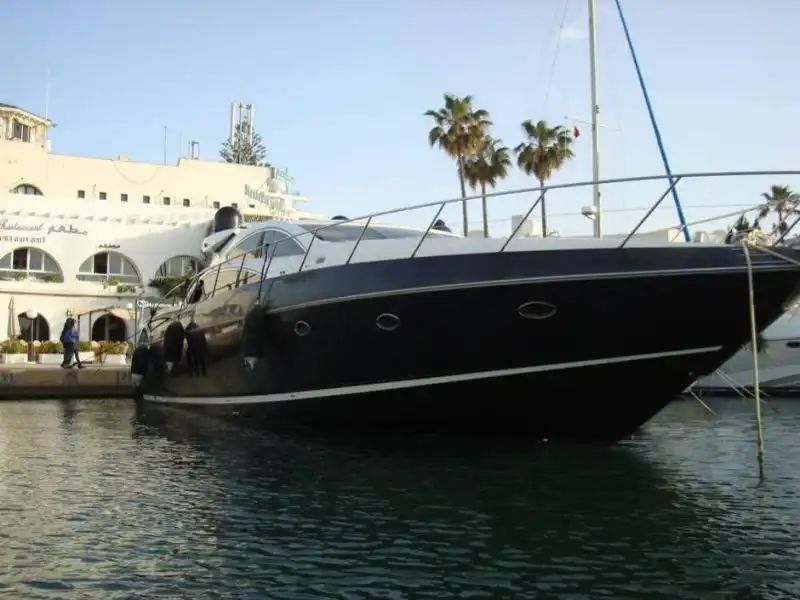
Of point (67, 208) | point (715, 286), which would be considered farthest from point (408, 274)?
point (67, 208)

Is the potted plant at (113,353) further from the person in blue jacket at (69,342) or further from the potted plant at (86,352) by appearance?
the person in blue jacket at (69,342)

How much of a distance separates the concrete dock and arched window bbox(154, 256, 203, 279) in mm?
13920

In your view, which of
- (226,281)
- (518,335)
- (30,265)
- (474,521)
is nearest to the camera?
(474,521)

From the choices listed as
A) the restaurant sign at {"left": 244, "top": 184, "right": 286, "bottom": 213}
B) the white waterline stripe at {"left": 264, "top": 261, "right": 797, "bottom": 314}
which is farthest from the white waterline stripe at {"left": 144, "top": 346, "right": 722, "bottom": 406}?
the restaurant sign at {"left": 244, "top": 184, "right": 286, "bottom": 213}

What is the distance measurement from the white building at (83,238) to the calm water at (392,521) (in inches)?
806

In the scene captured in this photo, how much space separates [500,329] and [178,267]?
92.2 ft

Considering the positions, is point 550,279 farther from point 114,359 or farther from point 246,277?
point 114,359

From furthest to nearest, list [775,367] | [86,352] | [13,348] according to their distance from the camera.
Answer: [86,352], [13,348], [775,367]

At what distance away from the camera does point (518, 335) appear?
9.35 m

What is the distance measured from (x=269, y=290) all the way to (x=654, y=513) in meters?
6.05

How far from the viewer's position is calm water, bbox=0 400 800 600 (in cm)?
543

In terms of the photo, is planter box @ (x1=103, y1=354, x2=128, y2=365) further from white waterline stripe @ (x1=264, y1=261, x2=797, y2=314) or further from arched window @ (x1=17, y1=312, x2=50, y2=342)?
white waterline stripe @ (x1=264, y1=261, x2=797, y2=314)

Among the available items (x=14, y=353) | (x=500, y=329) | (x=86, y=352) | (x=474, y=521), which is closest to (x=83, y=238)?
(x=86, y=352)

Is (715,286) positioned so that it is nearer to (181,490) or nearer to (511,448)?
(511,448)
